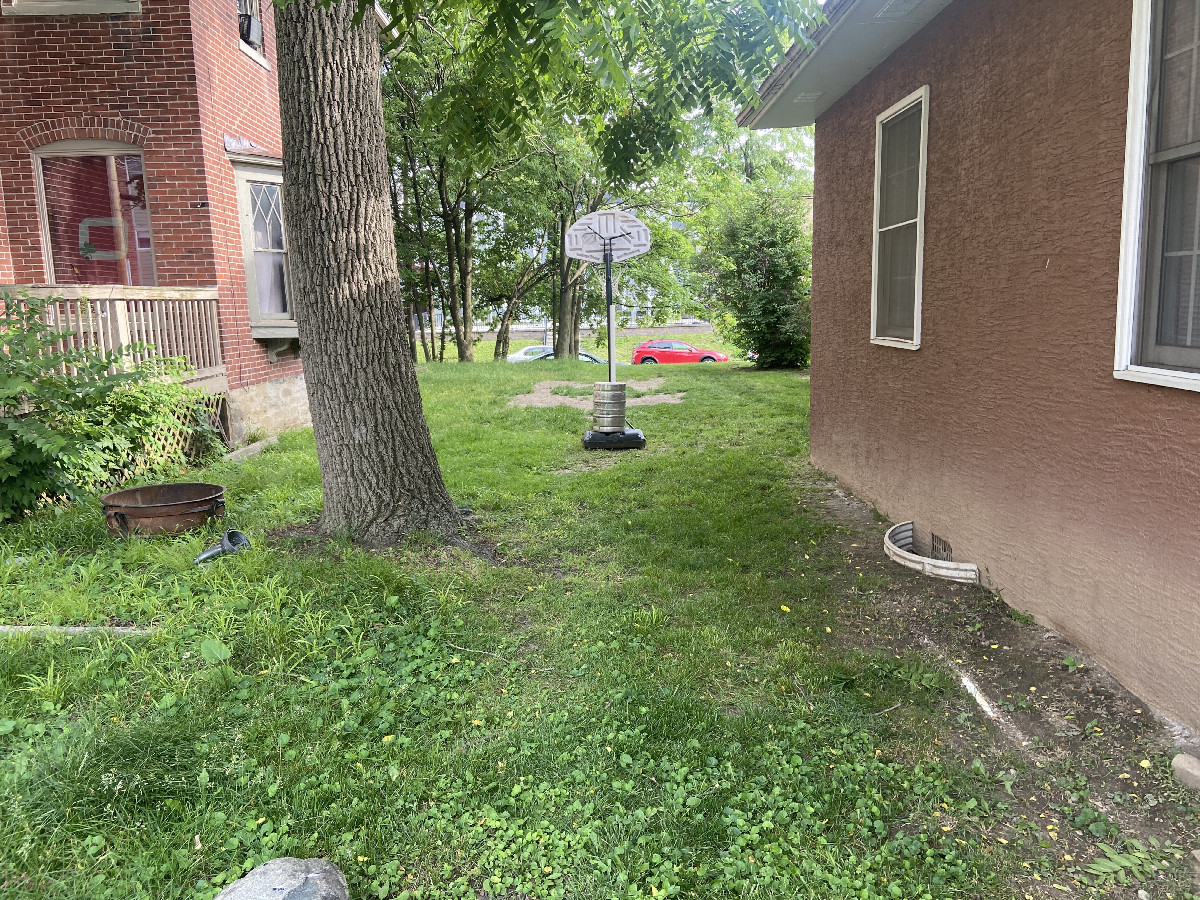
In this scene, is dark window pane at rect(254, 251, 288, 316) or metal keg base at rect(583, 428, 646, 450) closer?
metal keg base at rect(583, 428, 646, 450)

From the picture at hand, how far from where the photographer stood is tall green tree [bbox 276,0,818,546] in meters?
5.04

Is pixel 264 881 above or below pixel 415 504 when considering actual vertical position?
below

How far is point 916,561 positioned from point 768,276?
41.9 feet

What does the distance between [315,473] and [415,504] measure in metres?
2.43

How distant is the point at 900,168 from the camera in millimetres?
5852

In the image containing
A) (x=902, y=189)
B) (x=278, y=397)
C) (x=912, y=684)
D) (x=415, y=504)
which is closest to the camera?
(x=912, y=684)

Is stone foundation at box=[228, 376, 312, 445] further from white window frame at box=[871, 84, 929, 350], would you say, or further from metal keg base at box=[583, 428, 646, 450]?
white window frame at box=[871, 84, 929, 350]

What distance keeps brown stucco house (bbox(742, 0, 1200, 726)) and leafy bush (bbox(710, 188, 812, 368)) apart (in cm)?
1057

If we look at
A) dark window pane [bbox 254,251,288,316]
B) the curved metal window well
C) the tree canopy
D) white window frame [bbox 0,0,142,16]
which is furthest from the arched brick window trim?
the curved metal window well

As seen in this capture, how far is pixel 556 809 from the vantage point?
2.79 meters

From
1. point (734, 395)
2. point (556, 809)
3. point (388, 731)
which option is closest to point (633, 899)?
point (556, 809)

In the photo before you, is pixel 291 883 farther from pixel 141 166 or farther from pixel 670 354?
pixel 670 354

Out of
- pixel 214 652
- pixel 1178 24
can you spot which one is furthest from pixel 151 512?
pixel 1178 24

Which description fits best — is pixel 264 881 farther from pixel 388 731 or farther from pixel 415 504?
pixel 415 504
